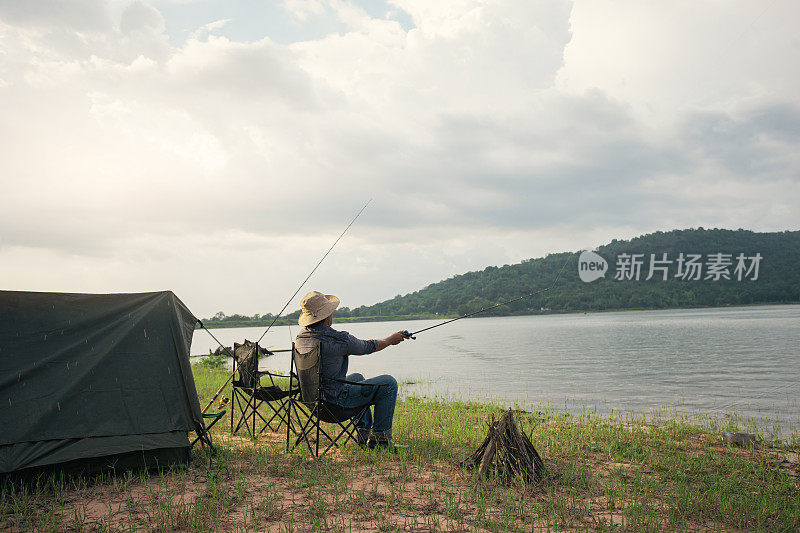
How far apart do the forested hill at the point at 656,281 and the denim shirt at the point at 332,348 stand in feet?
71.8

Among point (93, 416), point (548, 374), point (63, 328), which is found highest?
point (63, 328)

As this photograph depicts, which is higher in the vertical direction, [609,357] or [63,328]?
[63,328]

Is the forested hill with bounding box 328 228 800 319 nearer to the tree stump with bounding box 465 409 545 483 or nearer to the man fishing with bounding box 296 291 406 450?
the man fishing with bounding box 296 291 406 450


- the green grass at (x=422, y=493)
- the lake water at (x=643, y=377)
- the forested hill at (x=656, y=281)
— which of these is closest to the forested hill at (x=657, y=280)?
the forested hill at (x=656, y=281)

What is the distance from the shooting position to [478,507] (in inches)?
132

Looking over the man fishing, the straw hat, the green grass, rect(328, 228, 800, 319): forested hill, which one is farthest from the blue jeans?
rect(328, 228, 800, 319): forested hill

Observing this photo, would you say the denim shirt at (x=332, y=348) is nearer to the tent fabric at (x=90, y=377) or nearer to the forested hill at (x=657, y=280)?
the tent fabric at (x=90, y=377)

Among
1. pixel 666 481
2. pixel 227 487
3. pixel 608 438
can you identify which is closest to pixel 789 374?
pixel 608 438

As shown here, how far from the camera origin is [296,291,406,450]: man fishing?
15.5ft

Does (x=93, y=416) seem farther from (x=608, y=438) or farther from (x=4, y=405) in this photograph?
(x=608, y=438)

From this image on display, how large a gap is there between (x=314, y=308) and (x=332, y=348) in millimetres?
419

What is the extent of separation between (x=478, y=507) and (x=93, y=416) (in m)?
2.97

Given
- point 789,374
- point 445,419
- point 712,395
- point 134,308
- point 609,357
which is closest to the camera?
point 134,308

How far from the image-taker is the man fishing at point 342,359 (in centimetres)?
473
